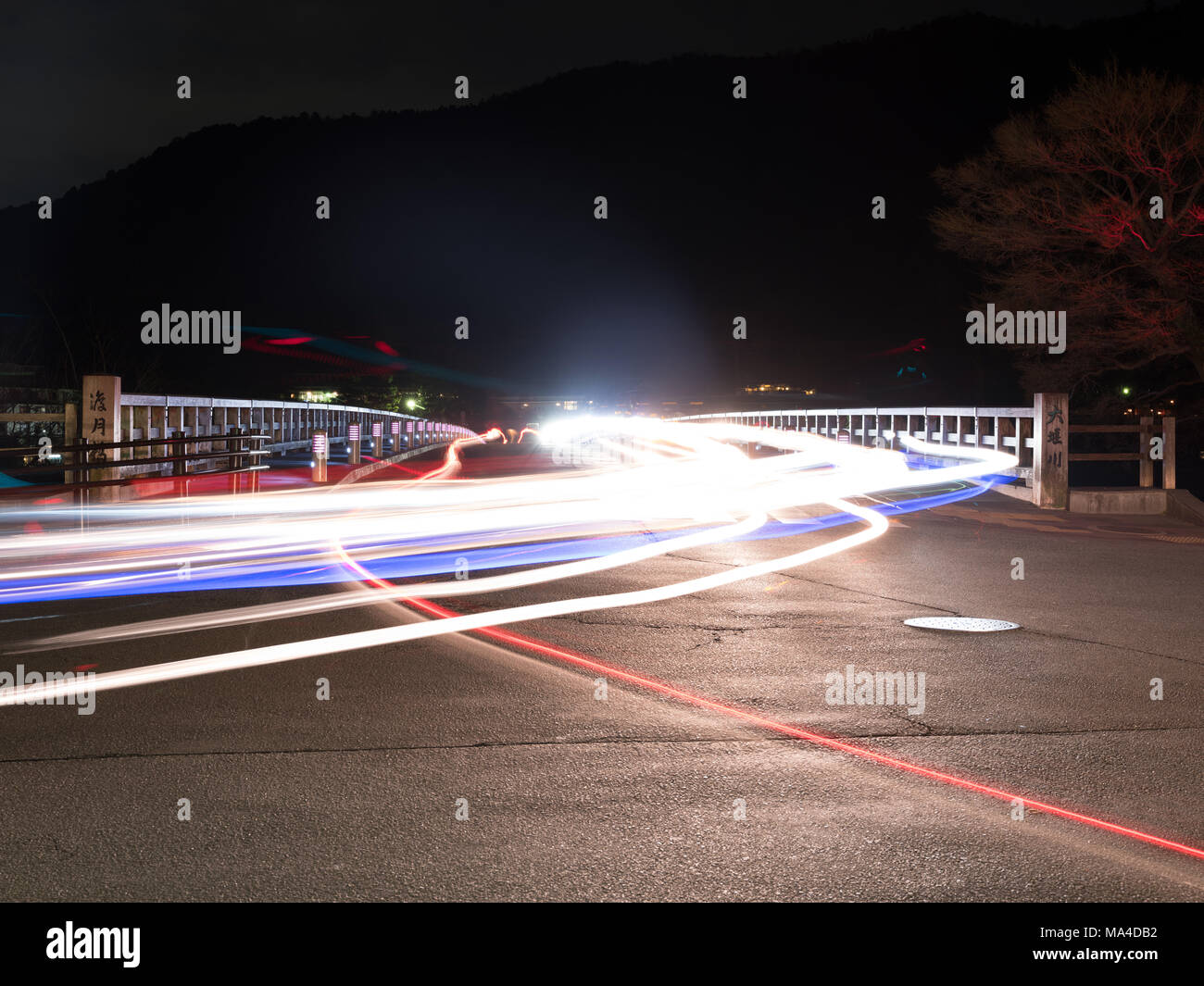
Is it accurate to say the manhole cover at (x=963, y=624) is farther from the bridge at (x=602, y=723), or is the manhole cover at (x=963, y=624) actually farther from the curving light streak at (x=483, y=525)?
the curving light streak at (x=483, y=525)

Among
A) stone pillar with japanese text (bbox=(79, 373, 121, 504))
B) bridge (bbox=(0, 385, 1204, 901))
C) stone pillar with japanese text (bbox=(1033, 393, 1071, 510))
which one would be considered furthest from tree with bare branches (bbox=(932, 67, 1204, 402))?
stone pillar with japanese text (bbox=(79, 373, 121, 504))

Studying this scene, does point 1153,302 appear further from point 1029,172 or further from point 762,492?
point 762,492

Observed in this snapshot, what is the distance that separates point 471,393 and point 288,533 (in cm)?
11162

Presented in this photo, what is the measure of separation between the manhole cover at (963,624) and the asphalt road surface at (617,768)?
0.60 ft

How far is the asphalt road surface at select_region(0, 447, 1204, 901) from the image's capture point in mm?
4188

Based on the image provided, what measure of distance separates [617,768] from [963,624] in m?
4.90

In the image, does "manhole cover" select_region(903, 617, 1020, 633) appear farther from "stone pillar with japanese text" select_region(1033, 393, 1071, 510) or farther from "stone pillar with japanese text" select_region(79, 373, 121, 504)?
"stone pillar with japanese text" select_region(79, 373, 121, 504)

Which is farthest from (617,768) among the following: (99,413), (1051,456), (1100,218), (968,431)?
(968,431)

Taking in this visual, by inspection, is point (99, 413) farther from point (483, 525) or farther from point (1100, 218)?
point (1100, 218)

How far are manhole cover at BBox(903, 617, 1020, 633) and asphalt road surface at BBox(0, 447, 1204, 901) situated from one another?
0.60ft

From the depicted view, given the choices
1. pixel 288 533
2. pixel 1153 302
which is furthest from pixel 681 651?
pixel 1153 302

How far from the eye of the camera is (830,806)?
16.3 feet

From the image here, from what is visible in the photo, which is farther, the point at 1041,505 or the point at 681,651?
the point at 1041,505

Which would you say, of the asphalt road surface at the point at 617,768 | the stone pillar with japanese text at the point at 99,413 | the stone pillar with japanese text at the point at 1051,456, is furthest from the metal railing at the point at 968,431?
the stone pillar with japanese text at the point at 99,413
